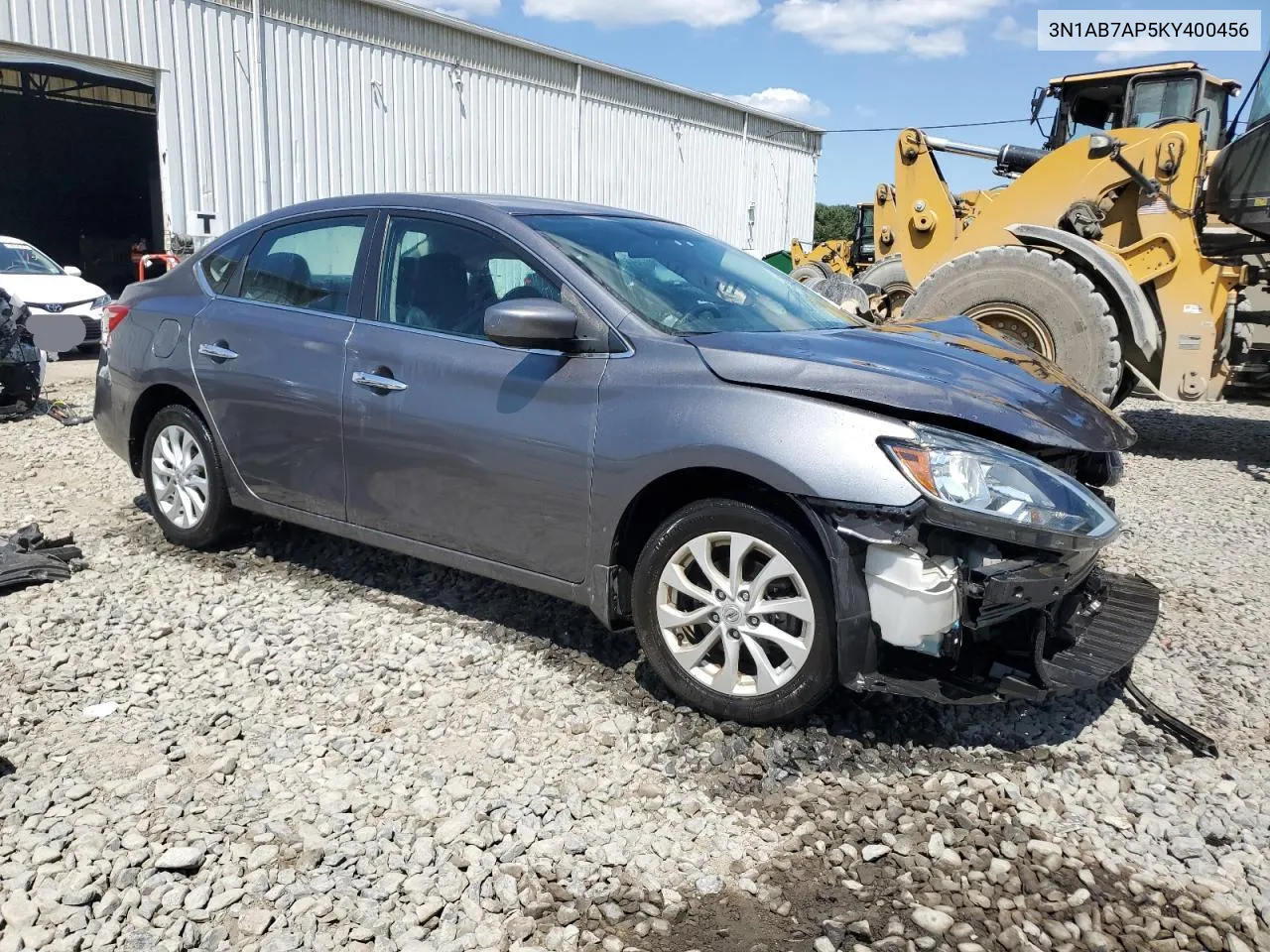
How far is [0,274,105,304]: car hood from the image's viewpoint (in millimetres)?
12555

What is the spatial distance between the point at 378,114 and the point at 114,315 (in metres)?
12.1

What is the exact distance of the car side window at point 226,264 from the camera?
4.71 metres

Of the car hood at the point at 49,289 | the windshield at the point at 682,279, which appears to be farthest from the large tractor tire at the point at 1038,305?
the car hood at the point at 49,289

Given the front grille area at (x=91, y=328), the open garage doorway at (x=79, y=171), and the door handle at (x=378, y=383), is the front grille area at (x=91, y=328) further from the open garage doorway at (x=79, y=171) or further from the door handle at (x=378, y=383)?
the open garage doorway at (x=79, y=171)

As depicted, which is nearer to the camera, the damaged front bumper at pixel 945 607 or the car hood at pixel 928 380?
the damaged front bumper at pixel 945 607

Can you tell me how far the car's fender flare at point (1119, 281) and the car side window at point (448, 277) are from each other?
214 inches

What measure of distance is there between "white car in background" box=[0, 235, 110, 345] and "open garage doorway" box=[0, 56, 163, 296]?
13.0m

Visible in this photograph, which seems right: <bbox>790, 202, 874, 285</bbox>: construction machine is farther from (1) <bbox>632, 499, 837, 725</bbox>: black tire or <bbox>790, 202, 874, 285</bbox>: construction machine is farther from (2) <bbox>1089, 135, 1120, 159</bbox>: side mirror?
(1) <bbox>632, 499, 837, 725</bbox>: black tire

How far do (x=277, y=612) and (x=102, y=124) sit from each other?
101 ft

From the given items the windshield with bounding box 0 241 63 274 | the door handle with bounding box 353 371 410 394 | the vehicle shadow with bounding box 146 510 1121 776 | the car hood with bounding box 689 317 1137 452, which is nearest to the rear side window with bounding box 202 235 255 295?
the door handle with bounding box 353 371 410 394

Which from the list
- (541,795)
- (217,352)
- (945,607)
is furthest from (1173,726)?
(217,352)

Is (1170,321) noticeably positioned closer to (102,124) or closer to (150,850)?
(150,850)

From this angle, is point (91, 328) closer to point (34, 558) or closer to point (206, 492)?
point (34, 558)

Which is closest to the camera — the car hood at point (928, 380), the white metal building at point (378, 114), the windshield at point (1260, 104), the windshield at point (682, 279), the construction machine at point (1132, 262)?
the car hood at point (928, 380)
